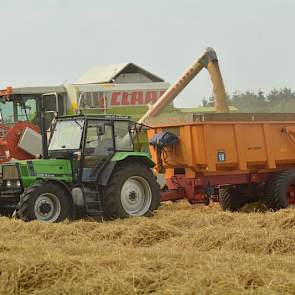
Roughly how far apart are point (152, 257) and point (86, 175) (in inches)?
172

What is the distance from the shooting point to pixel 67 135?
33.3 feet

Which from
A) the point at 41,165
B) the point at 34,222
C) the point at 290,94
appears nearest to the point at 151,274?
the point at 34,222

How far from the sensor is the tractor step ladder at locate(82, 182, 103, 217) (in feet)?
31.8

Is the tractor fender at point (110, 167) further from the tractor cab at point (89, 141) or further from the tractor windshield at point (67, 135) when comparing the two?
the tractor windshield at point (67, 135)

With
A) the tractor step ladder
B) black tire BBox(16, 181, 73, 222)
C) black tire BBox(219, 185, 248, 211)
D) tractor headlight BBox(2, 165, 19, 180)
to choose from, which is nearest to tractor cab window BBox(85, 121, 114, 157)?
the tractor step ladder

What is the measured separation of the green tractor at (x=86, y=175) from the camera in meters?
9.37

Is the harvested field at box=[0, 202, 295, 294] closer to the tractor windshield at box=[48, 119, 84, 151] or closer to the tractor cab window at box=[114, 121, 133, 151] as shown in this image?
the tractor windshield at box=[48, 119, 84, 151]

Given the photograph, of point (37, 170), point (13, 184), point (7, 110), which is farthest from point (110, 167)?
point (7, 110)

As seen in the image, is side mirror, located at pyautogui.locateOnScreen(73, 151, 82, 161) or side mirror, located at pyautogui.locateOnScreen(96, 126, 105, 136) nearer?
side mirror, located at pyautogui.locateOnScreen(73, 151, 82, 161)

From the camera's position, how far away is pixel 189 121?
35.1 ft

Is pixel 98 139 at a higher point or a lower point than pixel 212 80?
lower

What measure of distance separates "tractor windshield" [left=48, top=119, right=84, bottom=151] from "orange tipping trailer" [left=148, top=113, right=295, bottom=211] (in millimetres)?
1575

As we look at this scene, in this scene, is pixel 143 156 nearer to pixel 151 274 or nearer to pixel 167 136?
pixel 167 136

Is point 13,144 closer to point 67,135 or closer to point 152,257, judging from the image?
point 67,135
